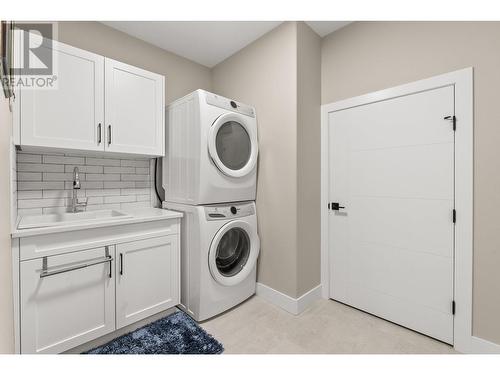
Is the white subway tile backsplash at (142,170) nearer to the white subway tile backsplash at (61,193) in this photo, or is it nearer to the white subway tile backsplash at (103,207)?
the white subway tile backsplash at (103,207)

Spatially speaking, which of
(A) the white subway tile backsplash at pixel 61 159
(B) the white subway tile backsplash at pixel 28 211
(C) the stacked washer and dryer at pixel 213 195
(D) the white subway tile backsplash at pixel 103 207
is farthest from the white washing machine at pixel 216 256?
(B) the white subway tile backsplash at pixel 28 211

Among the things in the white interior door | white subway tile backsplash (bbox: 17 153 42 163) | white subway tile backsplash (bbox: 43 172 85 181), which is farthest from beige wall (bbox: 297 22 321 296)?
white subway tile backsplash (bbox: 17 153 42 163)

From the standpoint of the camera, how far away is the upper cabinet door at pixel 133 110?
6.02 feet

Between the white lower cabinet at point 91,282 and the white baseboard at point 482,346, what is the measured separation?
6.91 ft

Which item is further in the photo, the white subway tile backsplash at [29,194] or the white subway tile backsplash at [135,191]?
the white subway tile backsplash at [135,191]

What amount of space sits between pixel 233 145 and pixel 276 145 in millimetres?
398

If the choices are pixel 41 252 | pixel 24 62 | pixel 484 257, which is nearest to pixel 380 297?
pixel 484 257

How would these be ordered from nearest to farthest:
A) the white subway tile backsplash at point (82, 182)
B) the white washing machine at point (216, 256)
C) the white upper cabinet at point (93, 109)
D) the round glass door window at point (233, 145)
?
the white upper cabinet at point (93, 109) → the white subway tile backsplash at point (82, 182) → the white washing machine at point (216, 256) → the round glass door window at point (233, 145)

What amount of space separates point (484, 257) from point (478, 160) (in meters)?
0.62

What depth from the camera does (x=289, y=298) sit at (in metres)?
2.06

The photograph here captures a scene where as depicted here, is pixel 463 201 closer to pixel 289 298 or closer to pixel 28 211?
pixel 289 298

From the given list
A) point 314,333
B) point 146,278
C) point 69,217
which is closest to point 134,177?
point 69,217

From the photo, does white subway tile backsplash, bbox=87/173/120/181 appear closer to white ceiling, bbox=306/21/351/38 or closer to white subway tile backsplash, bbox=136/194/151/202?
white subway tile backsplash, bbox=136/194/151/202
